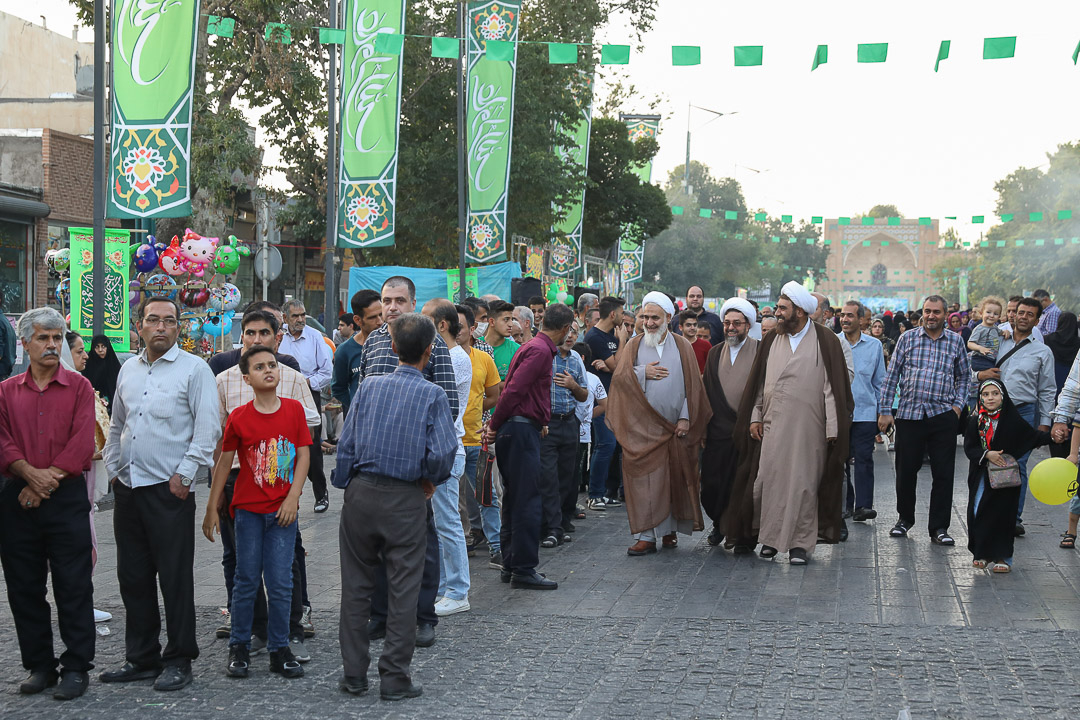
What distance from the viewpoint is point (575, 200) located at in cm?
2927

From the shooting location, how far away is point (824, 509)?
28.9 ft

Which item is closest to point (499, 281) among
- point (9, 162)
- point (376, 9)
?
point (376, 9)

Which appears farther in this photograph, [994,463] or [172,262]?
[172,262]

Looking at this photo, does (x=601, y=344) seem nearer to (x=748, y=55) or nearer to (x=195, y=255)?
(x=748, y=55)

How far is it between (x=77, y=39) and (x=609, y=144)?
55.9 feet

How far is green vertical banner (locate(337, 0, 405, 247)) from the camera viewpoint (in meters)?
15.7

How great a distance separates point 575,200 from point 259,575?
2426cm

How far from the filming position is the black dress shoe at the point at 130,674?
215 inches

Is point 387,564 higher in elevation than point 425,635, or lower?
higher

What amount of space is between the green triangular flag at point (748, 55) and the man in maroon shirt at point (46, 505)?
9393 mm

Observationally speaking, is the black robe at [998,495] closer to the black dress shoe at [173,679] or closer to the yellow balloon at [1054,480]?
the yellow balloon at [1054,480]

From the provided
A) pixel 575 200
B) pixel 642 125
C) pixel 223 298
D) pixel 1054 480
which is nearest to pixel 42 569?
pixel 1054 480

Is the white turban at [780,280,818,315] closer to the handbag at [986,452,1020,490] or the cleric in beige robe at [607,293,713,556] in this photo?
the cleric in beige robe at [607,293,713,556]

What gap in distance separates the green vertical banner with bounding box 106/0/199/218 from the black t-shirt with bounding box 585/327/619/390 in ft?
12.8
